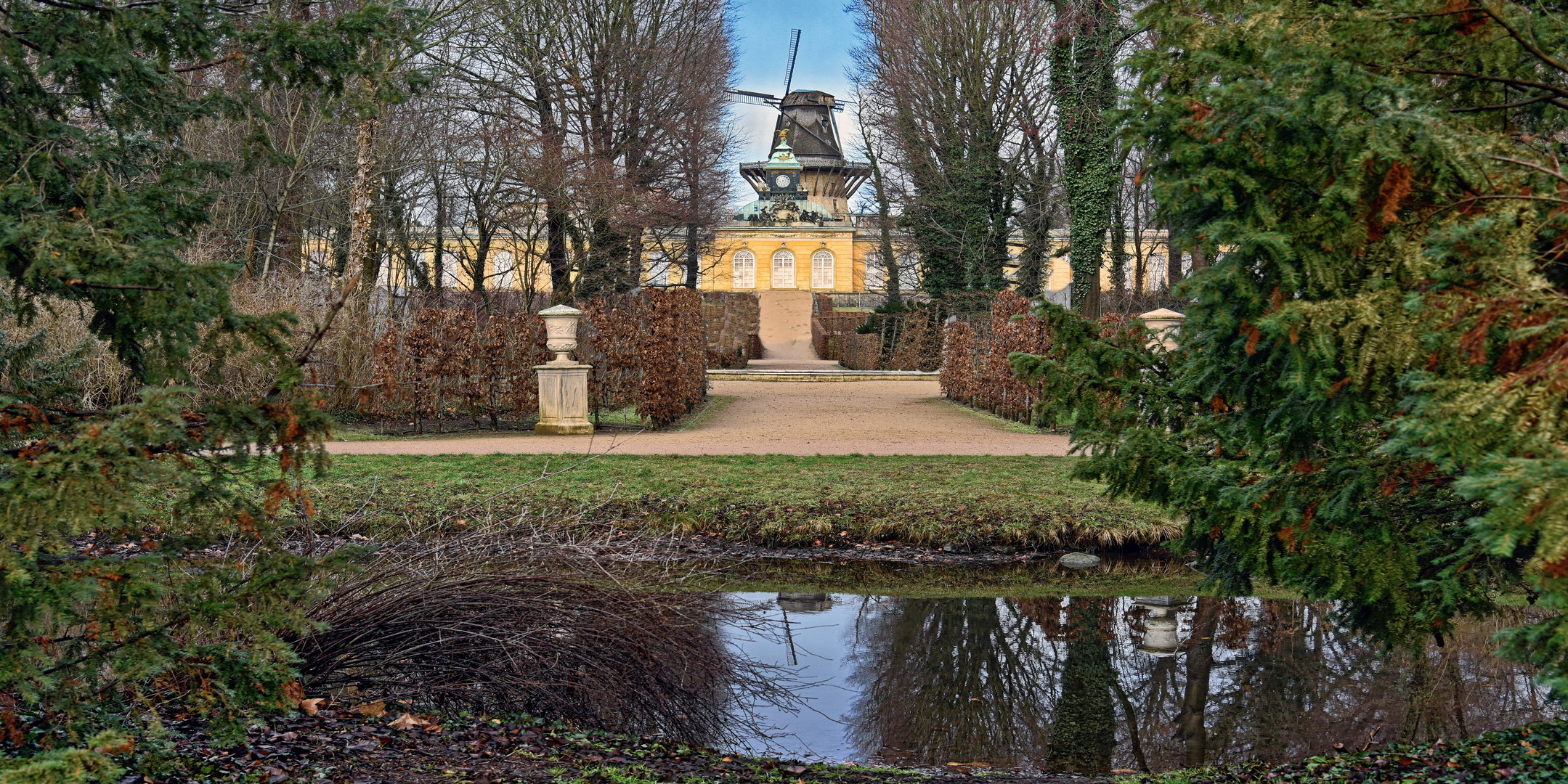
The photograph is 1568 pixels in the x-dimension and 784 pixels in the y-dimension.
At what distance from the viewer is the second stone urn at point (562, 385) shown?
1334cm

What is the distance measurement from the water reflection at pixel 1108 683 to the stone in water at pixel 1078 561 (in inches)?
25.4

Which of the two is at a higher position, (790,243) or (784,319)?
(790,243)

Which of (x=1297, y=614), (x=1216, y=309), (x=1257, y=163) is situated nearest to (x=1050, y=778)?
(x=1216, y=309)

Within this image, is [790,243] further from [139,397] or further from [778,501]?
[139,397]

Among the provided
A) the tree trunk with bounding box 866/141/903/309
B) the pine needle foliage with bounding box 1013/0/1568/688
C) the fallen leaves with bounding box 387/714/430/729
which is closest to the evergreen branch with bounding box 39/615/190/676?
the fallen leaves with bounding box 387/714/430/729

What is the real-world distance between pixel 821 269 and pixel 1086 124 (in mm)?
38959

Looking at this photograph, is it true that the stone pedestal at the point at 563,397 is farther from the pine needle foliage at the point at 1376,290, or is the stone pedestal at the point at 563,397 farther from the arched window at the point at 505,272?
the pine needle foliage at the point at 1376,290

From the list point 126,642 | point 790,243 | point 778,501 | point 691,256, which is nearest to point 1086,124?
point 778,501

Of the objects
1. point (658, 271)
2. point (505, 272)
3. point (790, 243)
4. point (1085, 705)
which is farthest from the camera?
point (790, 243)

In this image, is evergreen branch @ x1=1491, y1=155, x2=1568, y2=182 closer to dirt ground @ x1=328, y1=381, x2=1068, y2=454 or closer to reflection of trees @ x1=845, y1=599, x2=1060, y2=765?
reflection of trees @ x1=845, y1=599, x2=1060, y2=765

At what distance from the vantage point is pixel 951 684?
532 cm

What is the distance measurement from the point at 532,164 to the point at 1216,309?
56.5 ft

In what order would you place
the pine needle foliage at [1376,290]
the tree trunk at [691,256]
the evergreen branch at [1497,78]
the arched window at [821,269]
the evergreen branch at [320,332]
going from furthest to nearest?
the arched window at [821,269], the tree trunk at [691,256], the evergreen branch at [1497,78], the evergreen branch at [320,332], the pine needle foliage at [1376,290]

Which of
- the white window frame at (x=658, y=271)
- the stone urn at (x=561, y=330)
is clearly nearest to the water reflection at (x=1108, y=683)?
the stone urn at (x=561, y=330)
